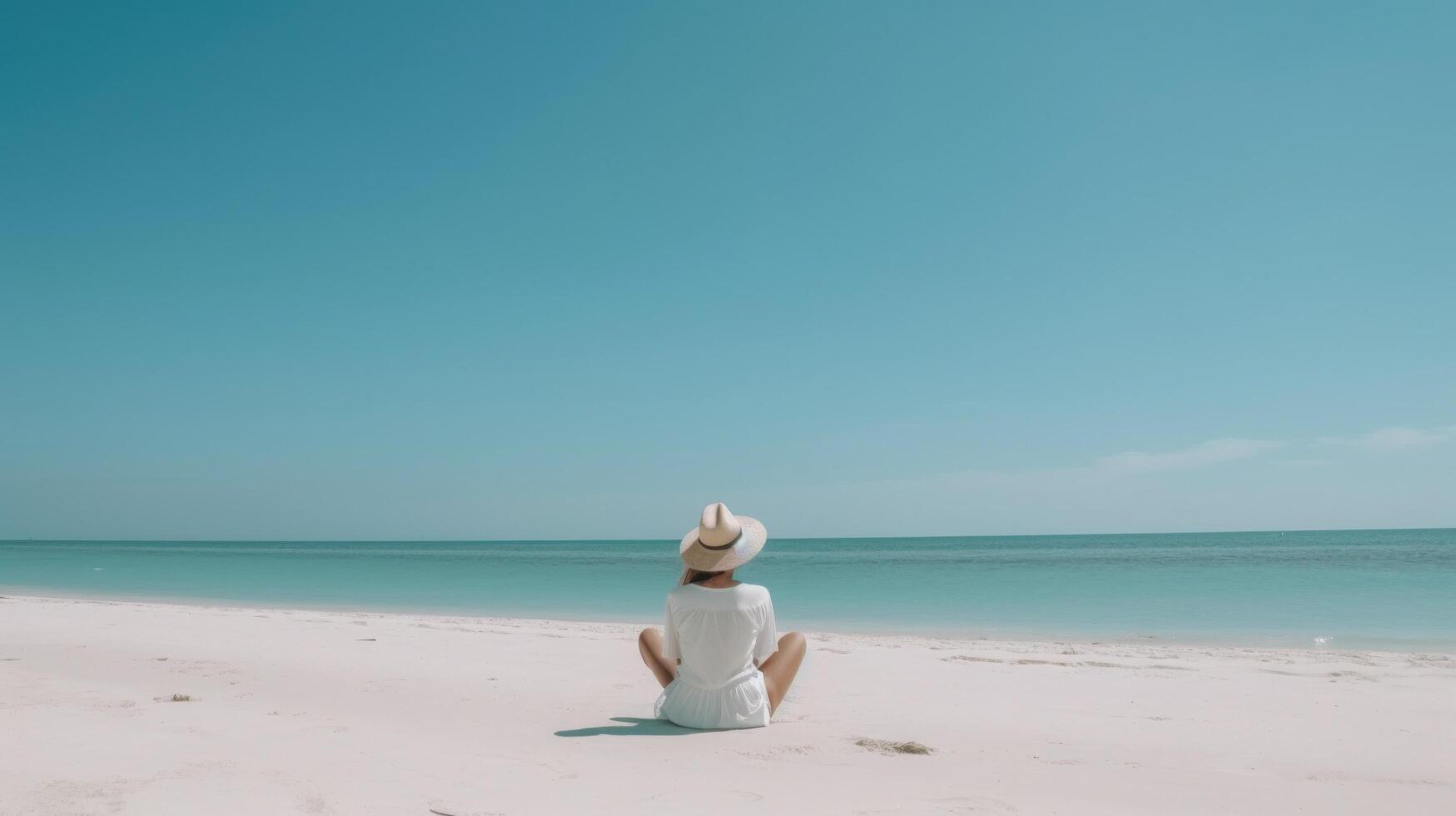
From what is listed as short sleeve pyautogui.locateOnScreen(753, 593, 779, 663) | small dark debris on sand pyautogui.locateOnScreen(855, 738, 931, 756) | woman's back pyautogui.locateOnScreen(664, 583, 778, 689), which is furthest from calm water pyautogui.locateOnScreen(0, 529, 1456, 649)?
woman's back pyautogui.locateOnScreen(664, 583, 778, 689)

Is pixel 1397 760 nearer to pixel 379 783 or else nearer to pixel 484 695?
pixel 379 783

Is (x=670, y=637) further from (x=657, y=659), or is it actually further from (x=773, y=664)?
(x=773, y=664)

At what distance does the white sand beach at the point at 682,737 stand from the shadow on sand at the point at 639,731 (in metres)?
0.03

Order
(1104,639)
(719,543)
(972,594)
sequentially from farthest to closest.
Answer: (972,594)
(1104,639)
(719,543)

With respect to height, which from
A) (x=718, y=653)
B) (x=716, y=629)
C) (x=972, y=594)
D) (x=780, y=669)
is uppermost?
(x=716, y=629)

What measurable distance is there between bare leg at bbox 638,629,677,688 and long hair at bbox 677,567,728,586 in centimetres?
47

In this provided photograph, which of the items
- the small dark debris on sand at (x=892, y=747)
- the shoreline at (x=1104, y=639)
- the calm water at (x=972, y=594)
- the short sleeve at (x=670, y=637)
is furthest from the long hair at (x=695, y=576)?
the calm water at (x=972, y=594)

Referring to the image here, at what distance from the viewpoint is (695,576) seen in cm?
479

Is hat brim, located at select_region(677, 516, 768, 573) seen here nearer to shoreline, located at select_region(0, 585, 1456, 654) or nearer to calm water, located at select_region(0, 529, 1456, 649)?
shoreline, located at select_region(0, 585, 1456, 654)

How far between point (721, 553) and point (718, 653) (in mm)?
570

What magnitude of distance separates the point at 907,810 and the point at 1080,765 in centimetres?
137

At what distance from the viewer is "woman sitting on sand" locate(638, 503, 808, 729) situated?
4.59 m

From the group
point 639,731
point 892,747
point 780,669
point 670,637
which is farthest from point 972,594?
point 670,637

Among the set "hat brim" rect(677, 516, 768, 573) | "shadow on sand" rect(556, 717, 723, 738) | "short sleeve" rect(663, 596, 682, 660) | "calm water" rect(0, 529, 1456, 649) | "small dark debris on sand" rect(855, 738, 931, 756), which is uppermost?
"hat brim" rect(677, 516, 768, 573)
